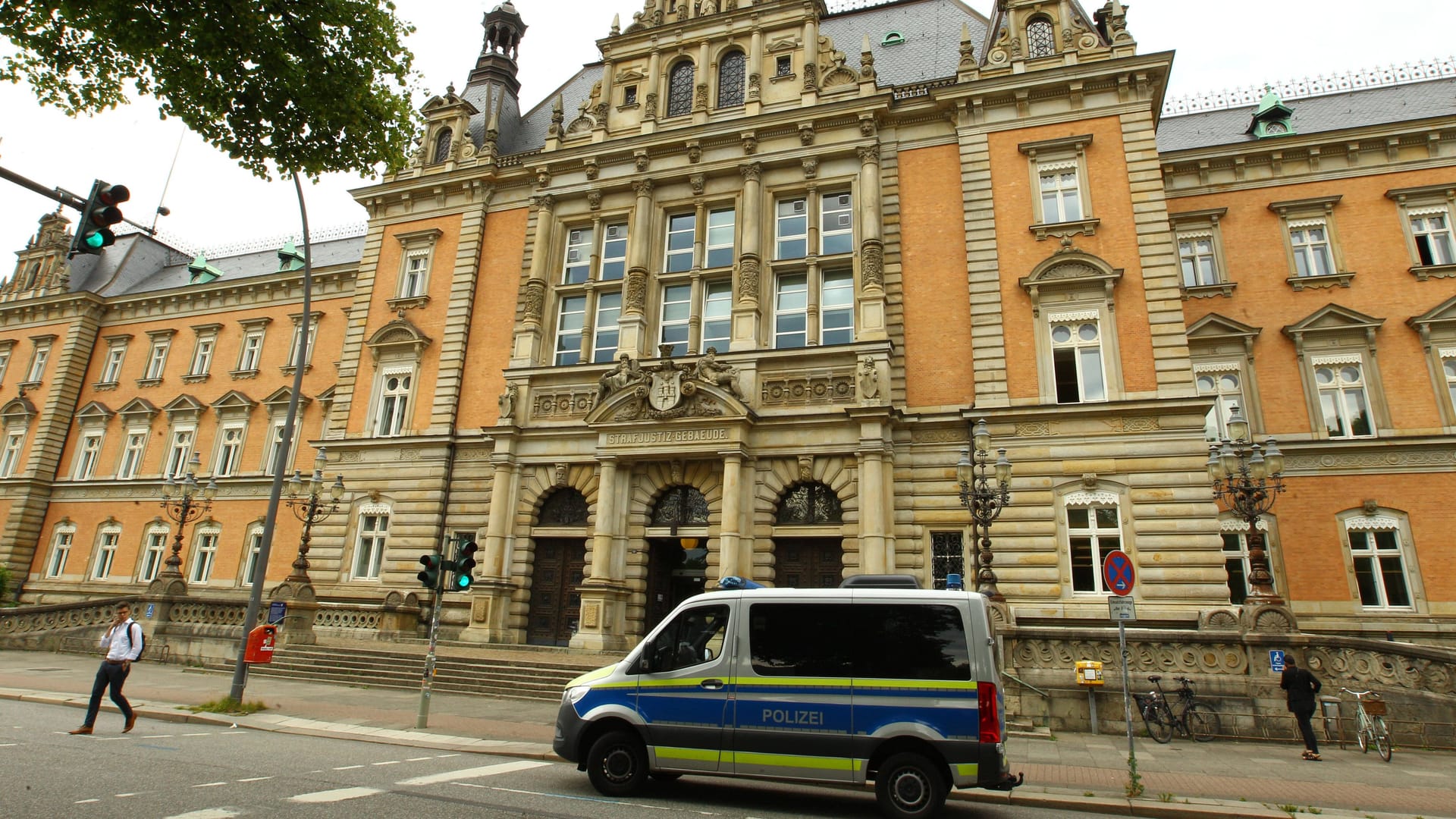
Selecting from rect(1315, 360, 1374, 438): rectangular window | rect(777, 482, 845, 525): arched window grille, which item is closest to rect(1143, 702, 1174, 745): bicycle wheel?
rect(777, 482, 845, 525): arched window grille

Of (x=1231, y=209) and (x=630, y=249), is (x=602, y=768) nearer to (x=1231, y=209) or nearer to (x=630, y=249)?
(x=630, y=249)

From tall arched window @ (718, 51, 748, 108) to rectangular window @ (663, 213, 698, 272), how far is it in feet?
14.8

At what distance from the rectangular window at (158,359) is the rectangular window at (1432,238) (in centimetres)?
5344

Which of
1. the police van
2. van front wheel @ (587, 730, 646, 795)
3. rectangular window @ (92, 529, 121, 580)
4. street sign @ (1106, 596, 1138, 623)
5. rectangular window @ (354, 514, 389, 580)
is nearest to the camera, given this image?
the police van

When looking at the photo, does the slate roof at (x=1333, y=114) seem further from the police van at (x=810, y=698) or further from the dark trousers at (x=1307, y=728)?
the police van at (x=810, y=698)

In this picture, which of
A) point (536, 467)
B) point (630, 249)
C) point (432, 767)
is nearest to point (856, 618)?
point (432, 767)

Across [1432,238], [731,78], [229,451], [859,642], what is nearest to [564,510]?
[731,78]

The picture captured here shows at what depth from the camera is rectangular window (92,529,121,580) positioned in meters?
38.1

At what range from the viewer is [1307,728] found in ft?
44.2

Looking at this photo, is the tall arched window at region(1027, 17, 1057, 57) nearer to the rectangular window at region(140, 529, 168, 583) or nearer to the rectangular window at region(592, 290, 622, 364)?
the rectangular window at region(592, 290, 622, 364)

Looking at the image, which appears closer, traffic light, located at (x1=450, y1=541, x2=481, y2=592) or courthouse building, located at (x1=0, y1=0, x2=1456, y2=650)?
traffic light, located at (x1=450, y1=541, x2=481, y2=592)

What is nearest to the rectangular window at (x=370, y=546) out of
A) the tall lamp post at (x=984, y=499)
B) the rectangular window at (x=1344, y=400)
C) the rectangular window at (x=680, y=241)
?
the rectangular window at (x=680, y=241)

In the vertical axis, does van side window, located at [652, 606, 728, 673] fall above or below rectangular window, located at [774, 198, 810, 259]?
below

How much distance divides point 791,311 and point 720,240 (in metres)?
3.92
